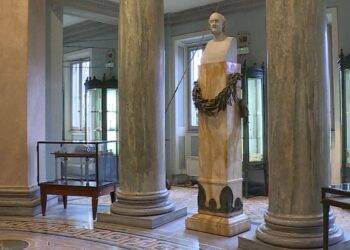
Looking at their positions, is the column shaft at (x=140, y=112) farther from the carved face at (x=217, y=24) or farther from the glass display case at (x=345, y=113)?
the glass display case at (x=345, y=113)

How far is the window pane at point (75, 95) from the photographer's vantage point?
35.0 ft

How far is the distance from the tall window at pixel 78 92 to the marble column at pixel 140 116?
5.57 metres

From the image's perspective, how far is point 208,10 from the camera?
8172 mm

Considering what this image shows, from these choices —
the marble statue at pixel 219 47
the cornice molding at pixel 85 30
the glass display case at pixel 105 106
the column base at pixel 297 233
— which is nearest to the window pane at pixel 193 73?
the glass display case at pixel 105 106

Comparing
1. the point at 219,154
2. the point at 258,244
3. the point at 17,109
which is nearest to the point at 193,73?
the point at 17,109

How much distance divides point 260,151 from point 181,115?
6.55ft

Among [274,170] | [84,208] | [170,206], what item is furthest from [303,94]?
[84,208]

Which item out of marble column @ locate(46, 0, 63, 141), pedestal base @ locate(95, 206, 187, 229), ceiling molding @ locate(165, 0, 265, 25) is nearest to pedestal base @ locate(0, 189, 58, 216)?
pedestal base @ locate(95, 206, 187, 229)

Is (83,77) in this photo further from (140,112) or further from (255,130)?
(140,112)

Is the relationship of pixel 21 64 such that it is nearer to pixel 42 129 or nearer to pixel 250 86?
A: pixel 42 129

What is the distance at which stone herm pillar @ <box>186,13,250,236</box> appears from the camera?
4398 millimetres

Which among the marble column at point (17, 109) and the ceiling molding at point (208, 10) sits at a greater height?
the ceiling molding at point (208, 10)

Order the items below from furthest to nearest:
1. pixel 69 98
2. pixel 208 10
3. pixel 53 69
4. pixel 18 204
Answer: pixel 69 98 → pixel 208 10 → pixel 53 69 → pixel 18 204

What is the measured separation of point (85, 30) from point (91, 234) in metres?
6.08
